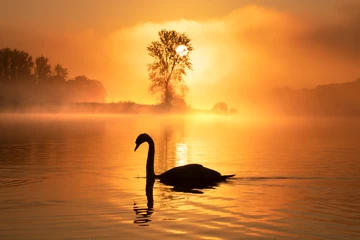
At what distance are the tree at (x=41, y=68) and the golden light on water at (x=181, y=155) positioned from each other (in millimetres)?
105043

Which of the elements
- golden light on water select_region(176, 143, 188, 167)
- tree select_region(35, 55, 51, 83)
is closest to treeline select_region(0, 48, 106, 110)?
tree select_region(35, 55, 51, 83)

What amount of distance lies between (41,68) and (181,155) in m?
113

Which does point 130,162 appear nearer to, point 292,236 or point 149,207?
point 149,207

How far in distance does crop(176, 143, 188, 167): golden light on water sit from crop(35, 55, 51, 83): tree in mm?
105043

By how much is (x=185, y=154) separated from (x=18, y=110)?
108m

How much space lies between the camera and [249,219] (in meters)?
13.8

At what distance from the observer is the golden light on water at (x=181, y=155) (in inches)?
1101

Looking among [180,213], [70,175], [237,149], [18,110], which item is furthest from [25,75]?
[180,213]

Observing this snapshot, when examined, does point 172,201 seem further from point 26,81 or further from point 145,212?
point 26,81

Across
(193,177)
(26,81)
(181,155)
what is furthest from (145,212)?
(26,81)

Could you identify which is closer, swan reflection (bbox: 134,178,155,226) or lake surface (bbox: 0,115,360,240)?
lake surface (bbox: 0,115,360,240)

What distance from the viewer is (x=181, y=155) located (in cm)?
3173

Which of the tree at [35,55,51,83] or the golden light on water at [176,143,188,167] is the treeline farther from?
the golden light on water at [176,143,188,167]

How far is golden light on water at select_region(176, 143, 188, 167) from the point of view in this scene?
91.8ft
